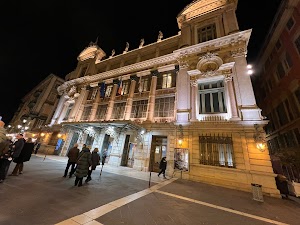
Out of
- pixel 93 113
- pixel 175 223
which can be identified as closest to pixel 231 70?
pixel 175 223

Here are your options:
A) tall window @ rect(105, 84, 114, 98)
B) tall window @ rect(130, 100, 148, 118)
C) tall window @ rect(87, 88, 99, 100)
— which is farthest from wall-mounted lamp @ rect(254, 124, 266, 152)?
tall window @ rect(87, 88, 99, 100)

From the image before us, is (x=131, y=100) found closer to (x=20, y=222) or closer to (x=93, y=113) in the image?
(x=93, y=113)

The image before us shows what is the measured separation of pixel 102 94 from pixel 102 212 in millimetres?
16917

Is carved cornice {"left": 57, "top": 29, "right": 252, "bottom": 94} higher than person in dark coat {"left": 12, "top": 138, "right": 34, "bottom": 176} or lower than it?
higher

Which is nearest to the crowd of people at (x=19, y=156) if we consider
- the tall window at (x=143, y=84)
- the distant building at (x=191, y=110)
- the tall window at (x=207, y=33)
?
the distant building at (x=191, y=110)

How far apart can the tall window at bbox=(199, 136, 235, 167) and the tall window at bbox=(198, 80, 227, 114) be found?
2733mm

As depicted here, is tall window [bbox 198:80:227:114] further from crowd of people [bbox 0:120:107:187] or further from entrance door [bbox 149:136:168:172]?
crowd of people [bbox 0:120:107:187]

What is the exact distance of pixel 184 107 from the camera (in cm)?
1334

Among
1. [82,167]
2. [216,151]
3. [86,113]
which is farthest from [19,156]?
[86,113]

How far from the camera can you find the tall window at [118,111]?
17748 mm

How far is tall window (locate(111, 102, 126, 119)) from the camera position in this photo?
17.7m

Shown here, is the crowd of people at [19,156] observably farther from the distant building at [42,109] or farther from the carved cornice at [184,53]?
the distant building at [42,109]

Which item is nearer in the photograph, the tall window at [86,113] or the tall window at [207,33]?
the tall window at [207,33]

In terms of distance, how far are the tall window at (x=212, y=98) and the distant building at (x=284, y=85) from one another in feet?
30.1
